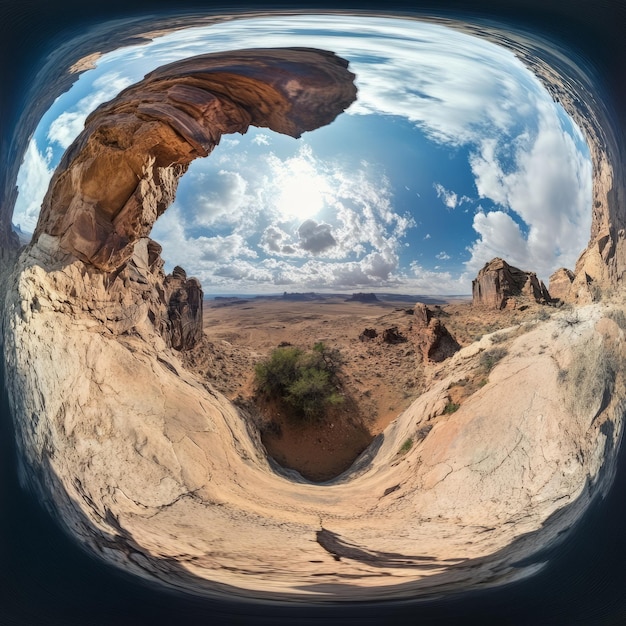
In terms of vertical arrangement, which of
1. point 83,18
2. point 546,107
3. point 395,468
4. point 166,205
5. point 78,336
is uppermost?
point 83,18

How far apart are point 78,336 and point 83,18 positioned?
988 millimetres

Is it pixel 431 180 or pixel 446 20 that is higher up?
pixel 446 20

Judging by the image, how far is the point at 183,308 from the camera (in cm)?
165

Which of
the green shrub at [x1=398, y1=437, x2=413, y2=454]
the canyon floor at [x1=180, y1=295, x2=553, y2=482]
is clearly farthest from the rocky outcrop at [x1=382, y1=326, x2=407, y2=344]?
the green shrub at [x1=398, y1=437, x2=413, y2=454]

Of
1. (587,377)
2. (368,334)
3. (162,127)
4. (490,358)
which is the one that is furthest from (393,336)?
(162,127)

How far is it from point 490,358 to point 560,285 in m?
0.31

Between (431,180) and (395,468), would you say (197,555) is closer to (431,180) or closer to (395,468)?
(395,468)

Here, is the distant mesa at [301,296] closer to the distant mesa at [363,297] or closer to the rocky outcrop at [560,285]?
the distant mesa at [363,297]

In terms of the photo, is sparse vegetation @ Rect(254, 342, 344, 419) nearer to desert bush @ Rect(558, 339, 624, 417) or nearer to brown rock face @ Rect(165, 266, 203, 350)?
brown rock face @ Rect(165, 266, 203, 350)

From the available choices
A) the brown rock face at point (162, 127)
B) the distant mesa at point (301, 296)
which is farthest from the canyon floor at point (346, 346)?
the brown rock face at point (162, 127)

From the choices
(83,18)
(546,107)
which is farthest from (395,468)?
(83,18)

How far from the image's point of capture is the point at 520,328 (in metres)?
1.53

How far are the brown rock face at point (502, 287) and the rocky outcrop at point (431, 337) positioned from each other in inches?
5.4

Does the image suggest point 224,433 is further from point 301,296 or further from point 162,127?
point 162,127
